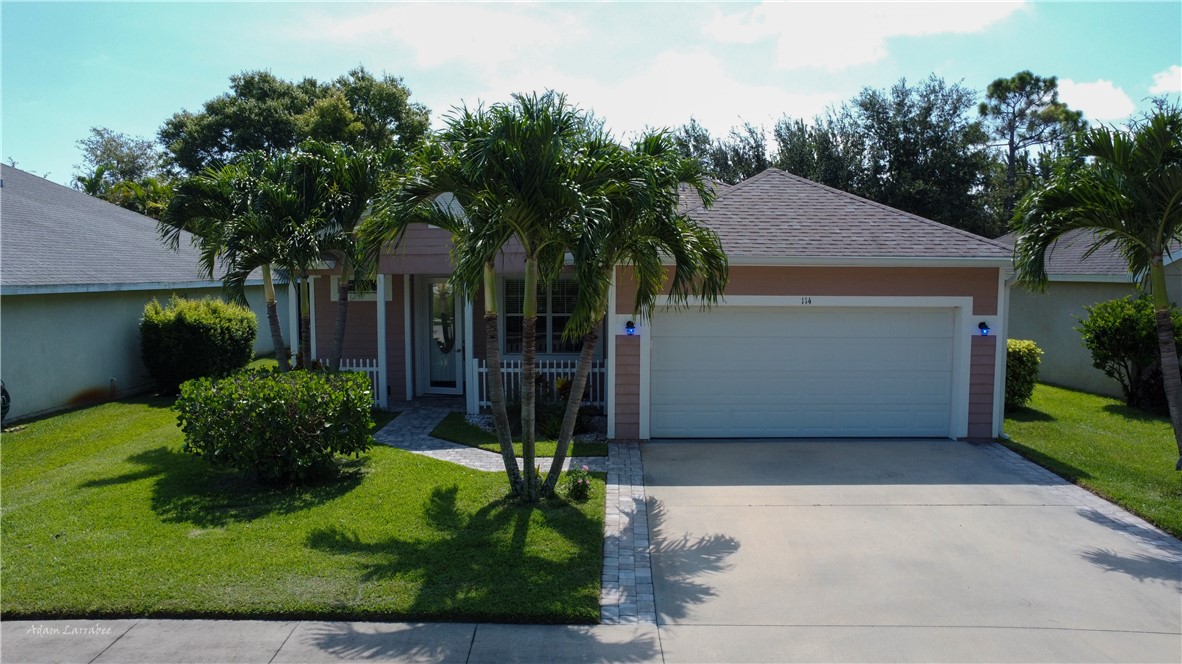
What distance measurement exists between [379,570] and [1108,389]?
15.1 m

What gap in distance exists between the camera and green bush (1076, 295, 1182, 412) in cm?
1328

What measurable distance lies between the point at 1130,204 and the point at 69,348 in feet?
51.4

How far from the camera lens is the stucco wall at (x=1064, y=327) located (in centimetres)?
1556

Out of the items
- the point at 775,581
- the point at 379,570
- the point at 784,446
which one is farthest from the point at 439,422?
the point at 775,581

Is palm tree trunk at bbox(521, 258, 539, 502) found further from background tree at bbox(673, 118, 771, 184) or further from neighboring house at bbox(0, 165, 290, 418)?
background tree at bbox(673, 118, 771, 184)

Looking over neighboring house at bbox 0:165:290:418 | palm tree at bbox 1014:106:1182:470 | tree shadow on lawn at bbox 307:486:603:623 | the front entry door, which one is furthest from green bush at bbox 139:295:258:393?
palm tree at bbox 1014:106:1182:470

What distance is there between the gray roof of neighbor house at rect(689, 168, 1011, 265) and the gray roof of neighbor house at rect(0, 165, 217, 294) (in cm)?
1021

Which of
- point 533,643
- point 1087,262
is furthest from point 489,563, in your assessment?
point 1087,262

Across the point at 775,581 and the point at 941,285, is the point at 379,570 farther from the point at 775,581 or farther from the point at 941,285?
the point at 941,285

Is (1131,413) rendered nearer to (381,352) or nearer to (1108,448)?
(1108,448)

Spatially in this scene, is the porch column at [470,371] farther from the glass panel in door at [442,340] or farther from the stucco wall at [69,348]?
the stucco wall at [69,348]

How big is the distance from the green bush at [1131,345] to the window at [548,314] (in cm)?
944

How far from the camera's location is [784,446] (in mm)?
10680

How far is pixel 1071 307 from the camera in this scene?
16500mm
